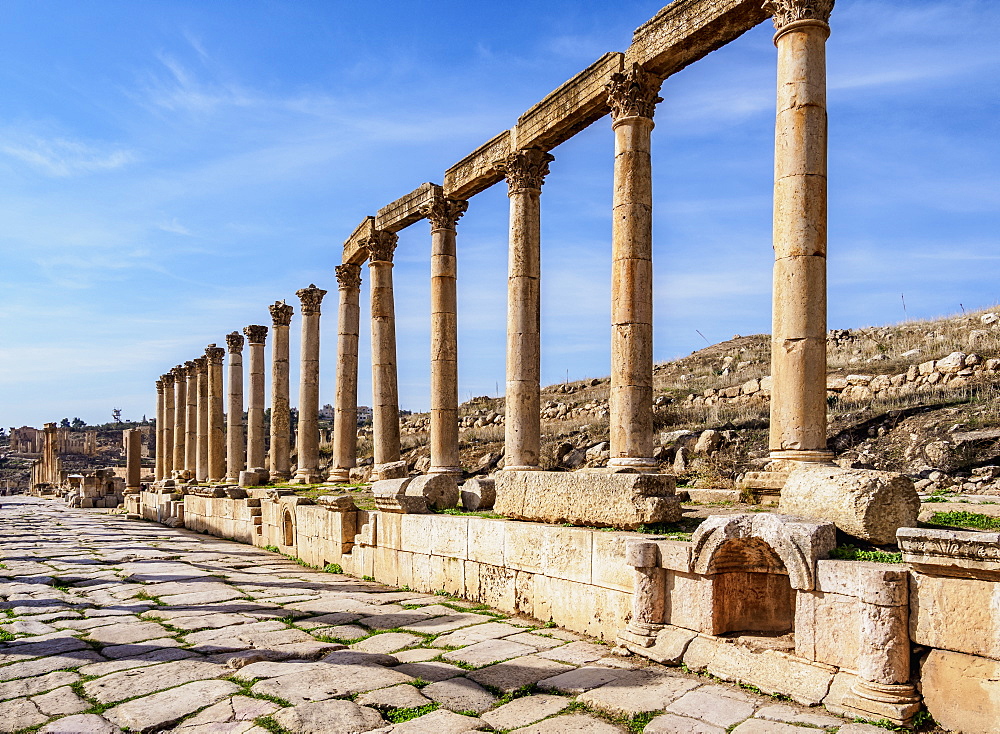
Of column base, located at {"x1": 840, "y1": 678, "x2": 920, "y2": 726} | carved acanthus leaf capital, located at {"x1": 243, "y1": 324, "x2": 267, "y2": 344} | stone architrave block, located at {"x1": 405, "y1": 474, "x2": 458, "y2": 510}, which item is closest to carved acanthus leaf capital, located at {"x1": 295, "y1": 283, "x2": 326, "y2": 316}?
carved acanthus leaf capital, located at {"x1": 243, "y1": 324, "x2": 267, "y2": 344}

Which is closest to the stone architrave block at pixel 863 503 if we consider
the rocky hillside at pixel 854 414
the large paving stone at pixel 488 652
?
the large paving stone at pixel 488 652

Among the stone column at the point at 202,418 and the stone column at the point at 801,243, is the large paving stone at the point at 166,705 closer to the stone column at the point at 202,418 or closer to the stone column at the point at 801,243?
the stone column at the point at 801,243

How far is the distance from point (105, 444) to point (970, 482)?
291ft

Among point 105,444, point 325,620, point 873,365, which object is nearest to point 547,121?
point 325,620

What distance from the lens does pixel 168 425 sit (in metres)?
40.6

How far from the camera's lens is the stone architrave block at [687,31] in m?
10.8

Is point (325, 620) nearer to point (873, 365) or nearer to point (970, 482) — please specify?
point (970, 482)

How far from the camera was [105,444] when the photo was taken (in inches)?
3406

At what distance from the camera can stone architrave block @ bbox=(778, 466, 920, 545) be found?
6574 mm

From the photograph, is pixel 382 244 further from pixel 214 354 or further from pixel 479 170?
pixel 214 354

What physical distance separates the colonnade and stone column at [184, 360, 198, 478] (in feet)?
36.9

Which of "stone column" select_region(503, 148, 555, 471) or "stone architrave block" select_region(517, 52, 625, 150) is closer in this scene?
"stone architrave block" select_region(517, 52, 625, 150)

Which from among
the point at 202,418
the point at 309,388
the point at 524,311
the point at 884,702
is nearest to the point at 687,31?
the point at 524,311

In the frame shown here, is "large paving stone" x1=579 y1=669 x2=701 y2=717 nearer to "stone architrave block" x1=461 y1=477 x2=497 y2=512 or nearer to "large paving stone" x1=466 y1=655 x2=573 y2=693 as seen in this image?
"large paving stone" x1=466 y1=655 x2=573 y2=693
